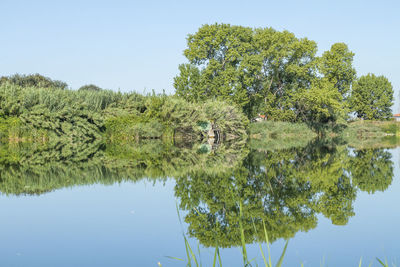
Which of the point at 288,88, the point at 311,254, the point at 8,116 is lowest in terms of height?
the point at 311,254

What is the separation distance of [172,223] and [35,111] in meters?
18.2

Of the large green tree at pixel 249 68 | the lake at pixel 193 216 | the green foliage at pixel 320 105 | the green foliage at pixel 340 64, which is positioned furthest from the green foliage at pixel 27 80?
the lake at pixel 193 216

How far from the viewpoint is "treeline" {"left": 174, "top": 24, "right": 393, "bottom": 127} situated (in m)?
35.9

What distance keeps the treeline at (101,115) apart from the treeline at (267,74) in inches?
295

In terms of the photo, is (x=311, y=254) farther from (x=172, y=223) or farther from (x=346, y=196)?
(x=346, y=196)

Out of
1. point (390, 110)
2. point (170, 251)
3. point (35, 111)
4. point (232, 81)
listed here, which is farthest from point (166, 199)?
point (390, 110)

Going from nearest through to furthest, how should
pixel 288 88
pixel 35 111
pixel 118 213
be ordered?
pixel 118 213 → pixel 35 111 → pixel 288 88

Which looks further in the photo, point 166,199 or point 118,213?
point 166,199

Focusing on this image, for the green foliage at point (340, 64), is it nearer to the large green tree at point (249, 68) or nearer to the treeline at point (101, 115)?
the large green tree at point (249, 68)

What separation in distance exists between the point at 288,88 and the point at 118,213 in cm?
3842

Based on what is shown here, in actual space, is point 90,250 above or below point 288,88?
below

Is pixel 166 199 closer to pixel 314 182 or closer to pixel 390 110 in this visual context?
pixel 314 182

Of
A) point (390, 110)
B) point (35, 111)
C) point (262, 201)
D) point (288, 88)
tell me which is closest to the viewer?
point (262, 201)

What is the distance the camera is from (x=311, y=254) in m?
3.49
